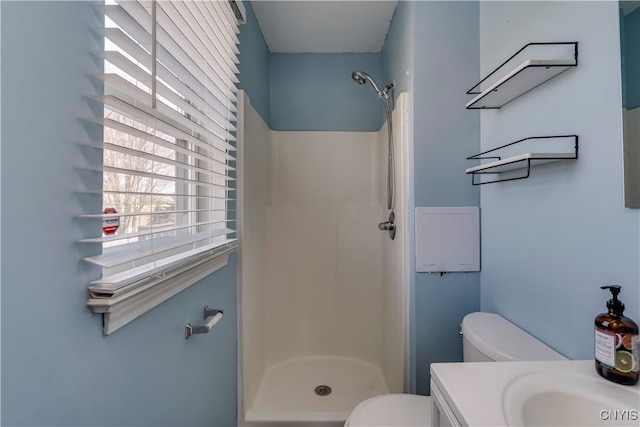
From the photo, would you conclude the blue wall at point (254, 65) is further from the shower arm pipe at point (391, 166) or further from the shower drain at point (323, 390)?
the shower drain at point (323, 390)

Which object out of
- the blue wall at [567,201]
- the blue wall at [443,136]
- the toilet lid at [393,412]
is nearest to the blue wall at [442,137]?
the blue wall at [443,136]

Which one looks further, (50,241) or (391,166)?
(391,166)

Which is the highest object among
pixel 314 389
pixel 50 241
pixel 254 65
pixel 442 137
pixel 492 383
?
pixel 254 65

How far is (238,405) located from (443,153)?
1628 mm

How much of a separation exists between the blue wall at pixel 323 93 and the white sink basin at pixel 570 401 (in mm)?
1937

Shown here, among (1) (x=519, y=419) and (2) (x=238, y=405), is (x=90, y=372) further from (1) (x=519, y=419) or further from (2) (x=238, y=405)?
(2) (x=238, y=405)

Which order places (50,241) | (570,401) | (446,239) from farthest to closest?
1. (446,239)
2. (570,401)
3. (50,241)

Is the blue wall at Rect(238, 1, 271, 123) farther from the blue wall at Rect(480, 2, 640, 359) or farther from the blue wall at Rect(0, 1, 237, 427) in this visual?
the blue wall at Rect(480, 2, 640, 359)

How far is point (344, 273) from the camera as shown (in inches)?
89.3

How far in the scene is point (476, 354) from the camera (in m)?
1.05

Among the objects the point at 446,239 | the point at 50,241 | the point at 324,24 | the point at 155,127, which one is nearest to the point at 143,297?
the point at 50,241
